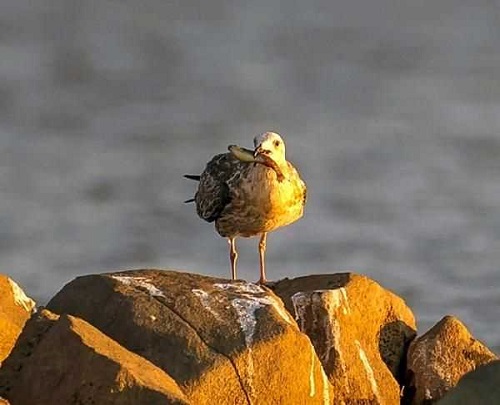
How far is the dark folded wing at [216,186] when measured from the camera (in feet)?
50.6

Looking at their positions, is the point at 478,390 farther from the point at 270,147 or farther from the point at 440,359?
the point at 270,147

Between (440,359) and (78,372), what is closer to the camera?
(78,372)

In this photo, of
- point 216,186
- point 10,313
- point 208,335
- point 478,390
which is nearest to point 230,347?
point 208,335

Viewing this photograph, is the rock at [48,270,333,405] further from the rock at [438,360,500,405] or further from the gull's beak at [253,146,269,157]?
the gull's beak at [253,146,269,157]

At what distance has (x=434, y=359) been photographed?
516 inches

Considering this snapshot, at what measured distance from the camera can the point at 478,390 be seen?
356 inches

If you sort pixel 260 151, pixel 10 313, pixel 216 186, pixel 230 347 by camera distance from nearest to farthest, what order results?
1. pixel 230 347
2. pixel 10 313
3. pixel 260 151
4. pixel 216 186

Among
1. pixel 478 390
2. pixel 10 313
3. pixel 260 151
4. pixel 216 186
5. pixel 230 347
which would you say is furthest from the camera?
pixel 216 186

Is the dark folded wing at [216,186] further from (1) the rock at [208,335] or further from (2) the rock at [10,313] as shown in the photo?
(2) the rock at [10,313]

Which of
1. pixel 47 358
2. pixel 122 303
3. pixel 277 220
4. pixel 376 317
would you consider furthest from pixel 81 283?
pixel 277 220

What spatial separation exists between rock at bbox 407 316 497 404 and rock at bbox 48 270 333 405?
4.21 ft

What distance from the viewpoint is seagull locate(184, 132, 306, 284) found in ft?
49.5

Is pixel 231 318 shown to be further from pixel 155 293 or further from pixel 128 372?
A: pixel 128 372

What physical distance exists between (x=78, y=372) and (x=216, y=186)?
5127 millimetres
